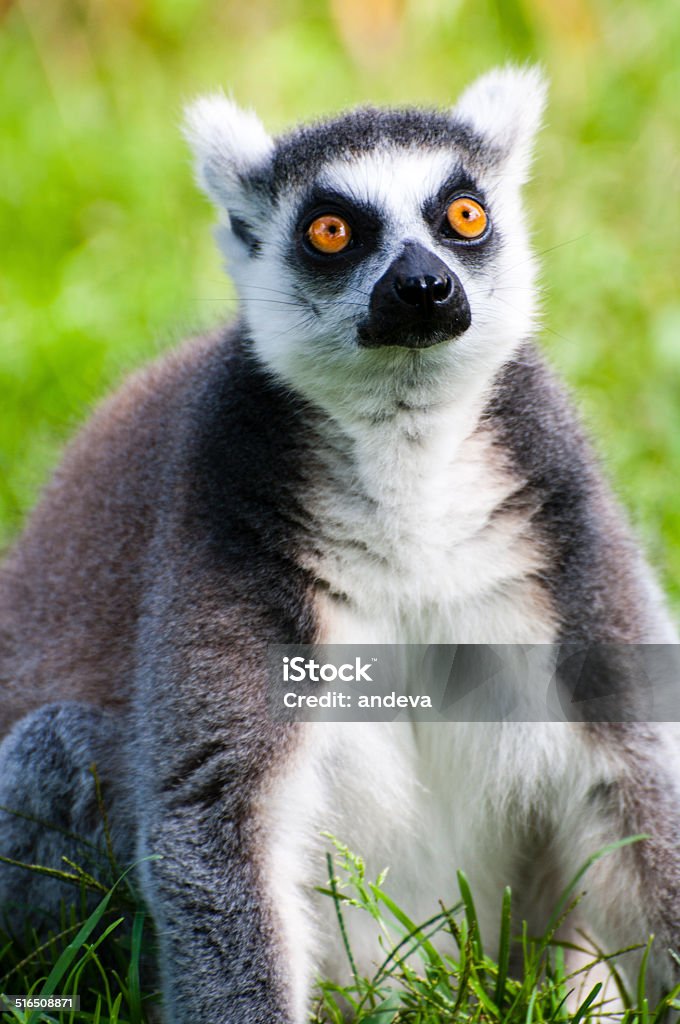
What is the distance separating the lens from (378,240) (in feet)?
10.8

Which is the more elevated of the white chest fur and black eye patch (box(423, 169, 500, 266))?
black eye patch (box(423, 169, 500, 266))

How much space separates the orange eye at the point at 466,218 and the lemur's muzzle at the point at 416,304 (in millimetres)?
231

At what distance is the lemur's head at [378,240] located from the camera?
318 cm

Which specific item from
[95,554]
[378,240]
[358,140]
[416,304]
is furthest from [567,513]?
[95,554]

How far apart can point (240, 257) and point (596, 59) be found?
5.20 meters

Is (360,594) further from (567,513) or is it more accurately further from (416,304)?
(416,304)

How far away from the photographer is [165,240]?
7.39 metres

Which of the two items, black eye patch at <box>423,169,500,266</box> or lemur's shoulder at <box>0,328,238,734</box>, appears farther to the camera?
lemur's shoulder at <box>0,328,238,734</box>

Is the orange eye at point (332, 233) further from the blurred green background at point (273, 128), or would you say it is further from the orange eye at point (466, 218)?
the blurred green background at point (273, 128)

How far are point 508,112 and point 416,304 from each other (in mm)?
982

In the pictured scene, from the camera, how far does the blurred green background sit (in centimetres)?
A: 622

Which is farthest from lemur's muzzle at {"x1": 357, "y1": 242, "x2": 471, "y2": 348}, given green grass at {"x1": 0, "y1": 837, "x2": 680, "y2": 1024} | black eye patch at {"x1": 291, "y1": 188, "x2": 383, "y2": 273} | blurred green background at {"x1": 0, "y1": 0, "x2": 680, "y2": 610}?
blurred green background at {"x1": 0, "y1": 0, "x2": 680, "y2": 610}

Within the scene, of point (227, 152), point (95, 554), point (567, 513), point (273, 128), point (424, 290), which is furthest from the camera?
point (273, 128)

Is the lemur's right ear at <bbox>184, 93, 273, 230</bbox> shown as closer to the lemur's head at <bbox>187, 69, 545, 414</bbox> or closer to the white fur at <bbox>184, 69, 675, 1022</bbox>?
the lemur's head at <bbox>187, 69, 545, 414</bbox>
